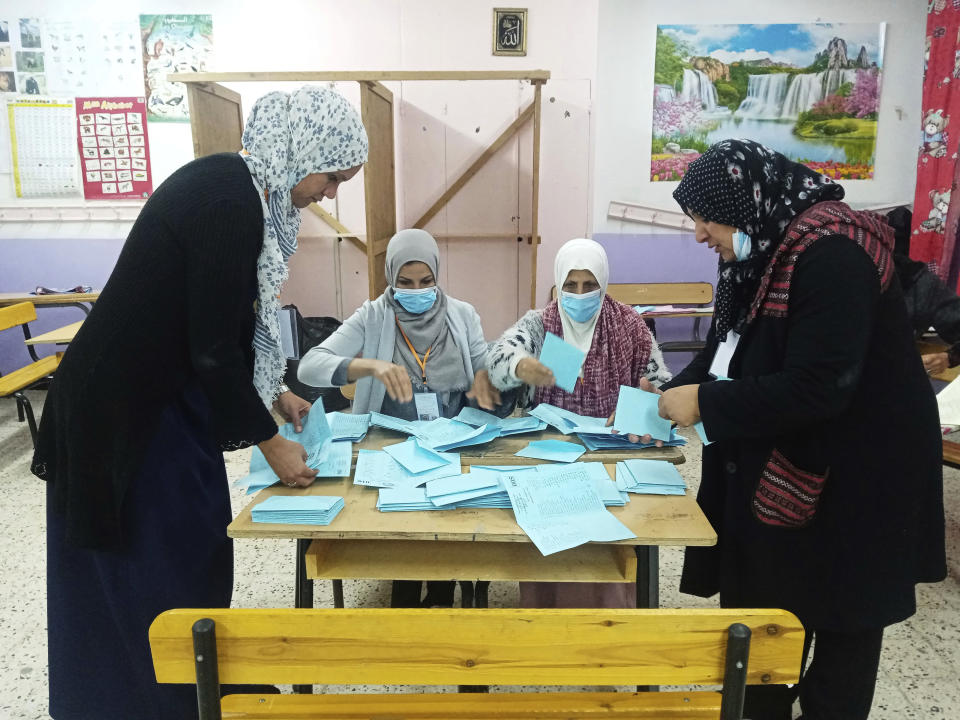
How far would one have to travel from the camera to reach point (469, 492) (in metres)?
1.43

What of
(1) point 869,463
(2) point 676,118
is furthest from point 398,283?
(2) point 676,118

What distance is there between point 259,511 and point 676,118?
4.02 metres

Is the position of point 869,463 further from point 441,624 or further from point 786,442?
point 441,624

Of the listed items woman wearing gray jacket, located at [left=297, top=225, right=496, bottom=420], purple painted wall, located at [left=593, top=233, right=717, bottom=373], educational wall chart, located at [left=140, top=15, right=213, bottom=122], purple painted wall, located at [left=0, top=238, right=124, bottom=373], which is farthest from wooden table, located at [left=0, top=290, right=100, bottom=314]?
purple painted wall, located at [left=593, top=233, right=717, bottom=373]

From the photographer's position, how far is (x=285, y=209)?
50.7 inches

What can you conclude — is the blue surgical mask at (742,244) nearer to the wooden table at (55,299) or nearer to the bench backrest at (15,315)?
the bench backrest at (15,315)

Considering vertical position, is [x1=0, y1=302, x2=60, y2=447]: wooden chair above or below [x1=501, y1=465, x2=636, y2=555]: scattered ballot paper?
below

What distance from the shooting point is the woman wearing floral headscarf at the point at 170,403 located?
3.80ft

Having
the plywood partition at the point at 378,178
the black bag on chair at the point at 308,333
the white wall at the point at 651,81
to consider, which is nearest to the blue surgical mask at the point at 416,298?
the plywood partition at the point at 378,178

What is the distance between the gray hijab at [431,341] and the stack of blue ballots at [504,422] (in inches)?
15.3

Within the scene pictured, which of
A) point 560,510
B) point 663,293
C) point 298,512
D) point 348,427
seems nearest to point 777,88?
point 663,293

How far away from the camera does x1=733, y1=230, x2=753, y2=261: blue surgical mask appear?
4.27 feet

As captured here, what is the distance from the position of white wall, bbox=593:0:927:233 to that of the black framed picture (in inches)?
19.7

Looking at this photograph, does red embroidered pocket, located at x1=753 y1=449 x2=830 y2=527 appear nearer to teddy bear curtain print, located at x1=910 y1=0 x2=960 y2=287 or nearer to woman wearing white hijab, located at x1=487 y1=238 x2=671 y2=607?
woman wearing white hijab, located at x1=487 y1=238 x2=671 y2=607
